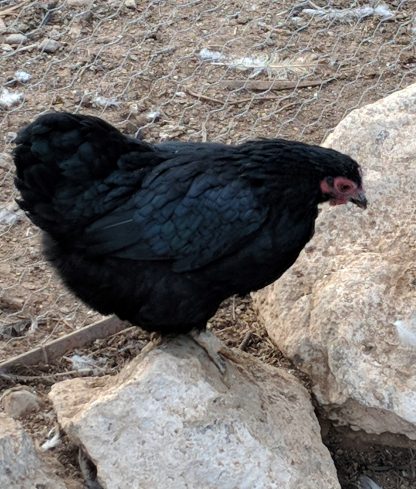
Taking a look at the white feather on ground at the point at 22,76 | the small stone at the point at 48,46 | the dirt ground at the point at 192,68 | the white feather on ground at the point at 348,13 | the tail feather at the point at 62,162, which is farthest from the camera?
the white feather on ground at the point at 348,13

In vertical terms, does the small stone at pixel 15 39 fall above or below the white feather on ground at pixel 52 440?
above

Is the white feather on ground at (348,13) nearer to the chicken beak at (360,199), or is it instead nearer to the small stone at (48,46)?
the small stone at (48,46)

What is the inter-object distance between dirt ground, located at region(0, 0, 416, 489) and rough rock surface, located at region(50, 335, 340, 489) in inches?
41.1

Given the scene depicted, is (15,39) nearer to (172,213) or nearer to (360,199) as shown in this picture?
(172,213)

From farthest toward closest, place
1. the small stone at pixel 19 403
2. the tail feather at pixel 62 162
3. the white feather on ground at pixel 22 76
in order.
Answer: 1. the white feather on ground at pixel 22 76
2. the small stone at pixel 19 403
3. the tail feather at pixel 62 162

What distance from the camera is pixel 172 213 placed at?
2.35m

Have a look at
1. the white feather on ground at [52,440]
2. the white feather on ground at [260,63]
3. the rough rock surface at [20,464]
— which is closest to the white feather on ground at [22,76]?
the white feather on ground at [260,63]

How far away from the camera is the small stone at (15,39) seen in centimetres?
424

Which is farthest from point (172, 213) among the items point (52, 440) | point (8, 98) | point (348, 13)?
point (348, 13)

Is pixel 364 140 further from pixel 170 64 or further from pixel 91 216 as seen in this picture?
pixel 170 64

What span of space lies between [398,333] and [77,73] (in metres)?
2.22

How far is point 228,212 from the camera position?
234cm

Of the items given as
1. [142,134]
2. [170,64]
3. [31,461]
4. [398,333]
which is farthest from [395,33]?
[31,461]

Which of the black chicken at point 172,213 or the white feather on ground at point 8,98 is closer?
the black chicken at point 172,213
